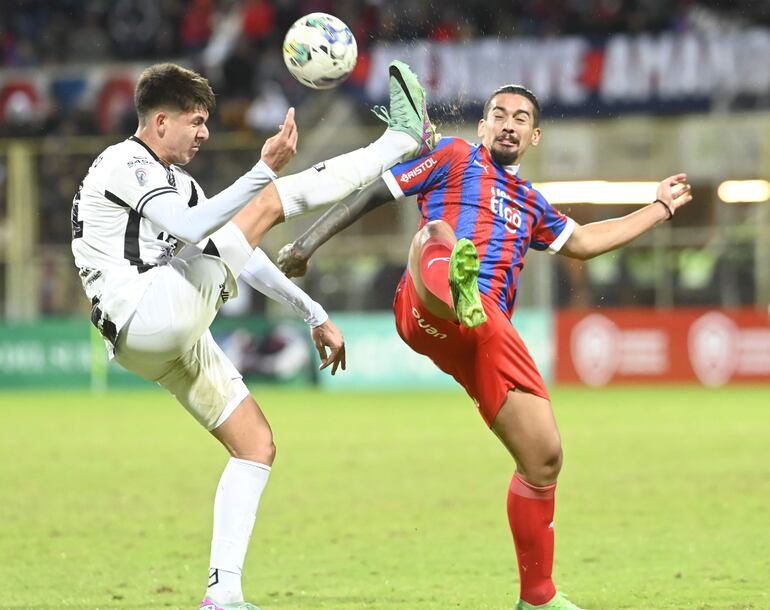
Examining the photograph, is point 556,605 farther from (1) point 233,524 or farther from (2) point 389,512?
(2) point 389,512

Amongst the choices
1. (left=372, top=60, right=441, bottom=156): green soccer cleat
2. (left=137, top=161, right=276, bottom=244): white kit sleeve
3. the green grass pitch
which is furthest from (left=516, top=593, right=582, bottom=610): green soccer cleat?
(left=137, top=161, right=276, bottom=244): white kit sleeve

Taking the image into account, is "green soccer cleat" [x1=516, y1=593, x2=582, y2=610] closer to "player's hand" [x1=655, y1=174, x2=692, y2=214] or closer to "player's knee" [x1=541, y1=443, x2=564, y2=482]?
"player's knee" [x1=541, y1=443, x2=564, y2=482]

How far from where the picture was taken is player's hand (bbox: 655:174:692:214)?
21.1ft

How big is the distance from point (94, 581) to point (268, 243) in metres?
14.5

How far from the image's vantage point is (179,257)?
559cm

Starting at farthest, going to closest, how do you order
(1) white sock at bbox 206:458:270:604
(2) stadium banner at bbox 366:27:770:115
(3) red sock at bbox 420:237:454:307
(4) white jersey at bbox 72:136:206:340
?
(2) stadium banner at bbox 366:27:770:115 → (3) red sock at bbox 420:237:454:307 → (1) white sock at bbox 206:458:270:604 → (4) white jersey at bbox 72:136:206:340

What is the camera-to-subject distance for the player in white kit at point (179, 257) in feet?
17.7

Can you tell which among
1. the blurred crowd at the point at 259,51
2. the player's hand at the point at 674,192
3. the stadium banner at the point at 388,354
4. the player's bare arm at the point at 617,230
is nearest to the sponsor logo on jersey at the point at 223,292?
the player's bare arm at the point at 617,230

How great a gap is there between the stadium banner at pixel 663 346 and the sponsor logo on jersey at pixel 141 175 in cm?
1594

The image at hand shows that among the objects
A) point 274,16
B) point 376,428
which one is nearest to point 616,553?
point 376,428

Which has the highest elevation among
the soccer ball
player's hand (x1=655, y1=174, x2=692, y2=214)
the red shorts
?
the soccer ball

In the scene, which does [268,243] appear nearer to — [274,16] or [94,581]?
[274,16]

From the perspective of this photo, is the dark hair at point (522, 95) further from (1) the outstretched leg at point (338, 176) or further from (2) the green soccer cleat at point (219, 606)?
(2) the green soccer cleat at point (219, 606)

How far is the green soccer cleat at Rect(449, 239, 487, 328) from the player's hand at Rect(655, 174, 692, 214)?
142 centimetres
